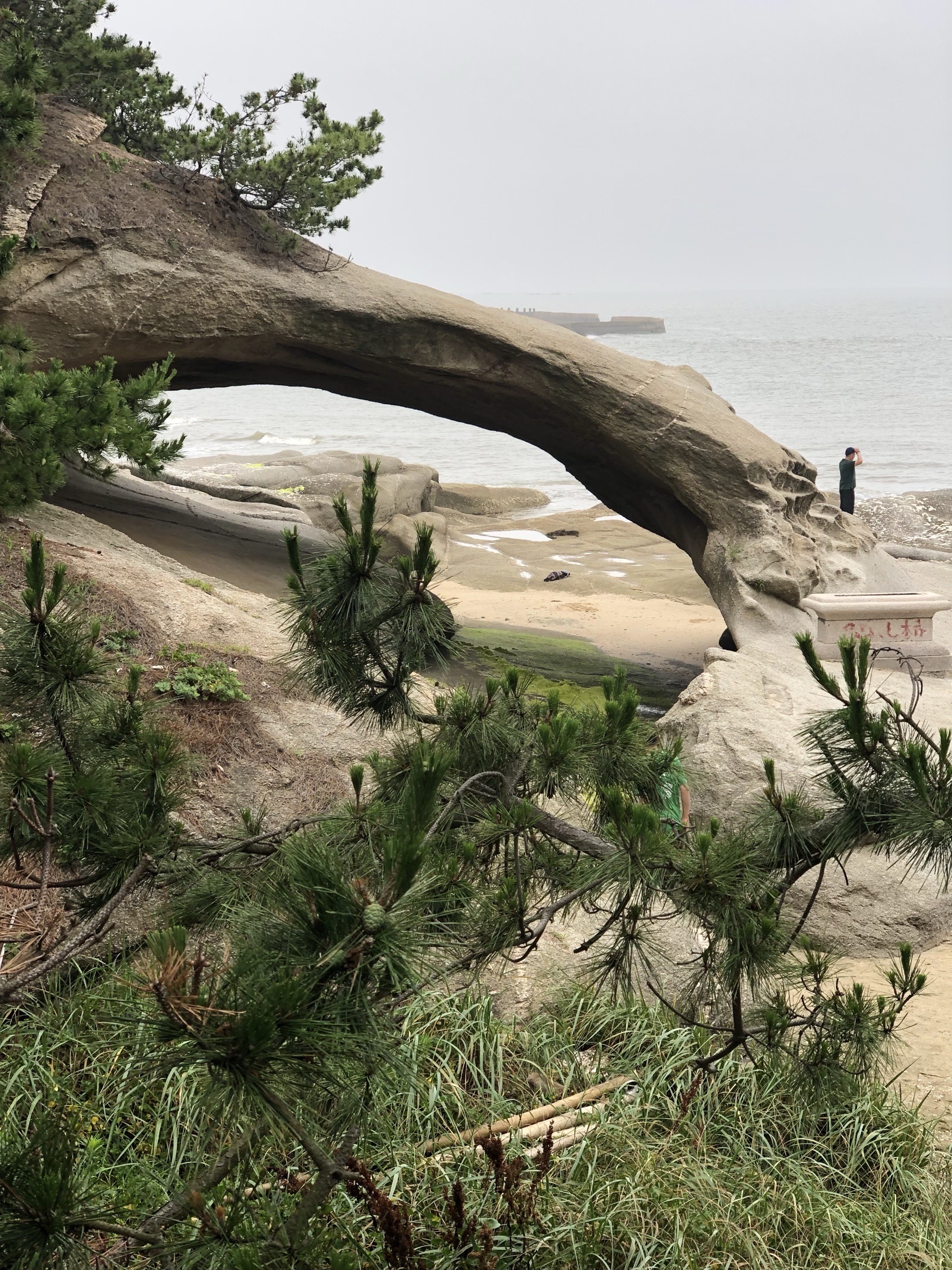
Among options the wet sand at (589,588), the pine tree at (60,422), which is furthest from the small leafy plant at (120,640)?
the wet sand at (589,588)

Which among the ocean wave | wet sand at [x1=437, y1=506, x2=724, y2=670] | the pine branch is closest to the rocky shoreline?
the pine branch

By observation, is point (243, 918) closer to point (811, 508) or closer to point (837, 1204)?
point (837, 1204)

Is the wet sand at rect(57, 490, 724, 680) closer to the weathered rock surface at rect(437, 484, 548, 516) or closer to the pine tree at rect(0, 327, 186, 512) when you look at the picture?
the weathered rock surface at rect(437, 484, 548, 516)

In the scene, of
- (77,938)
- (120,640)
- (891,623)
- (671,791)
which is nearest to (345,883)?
(77,938)

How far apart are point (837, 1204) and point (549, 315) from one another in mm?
109356

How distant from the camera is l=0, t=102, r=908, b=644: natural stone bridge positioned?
9.69 metres

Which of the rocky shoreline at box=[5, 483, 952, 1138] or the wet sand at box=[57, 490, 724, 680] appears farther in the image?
the wet sand at box=[57, 490, 724, 680]

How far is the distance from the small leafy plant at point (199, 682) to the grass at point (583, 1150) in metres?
2.36

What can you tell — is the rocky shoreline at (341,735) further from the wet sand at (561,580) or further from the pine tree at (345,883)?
the wet sand at (561,580)

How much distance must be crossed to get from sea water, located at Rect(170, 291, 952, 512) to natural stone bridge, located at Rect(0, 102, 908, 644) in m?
14.4

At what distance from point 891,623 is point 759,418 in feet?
136

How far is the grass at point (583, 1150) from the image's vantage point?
3.25 m

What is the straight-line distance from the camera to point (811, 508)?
11.8 m

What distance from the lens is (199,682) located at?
6828mm
